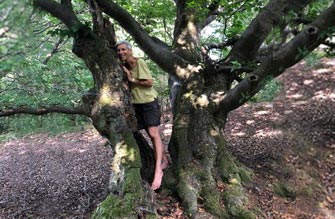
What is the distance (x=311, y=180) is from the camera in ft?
19.0

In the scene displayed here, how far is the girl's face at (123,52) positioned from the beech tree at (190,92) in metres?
0.10

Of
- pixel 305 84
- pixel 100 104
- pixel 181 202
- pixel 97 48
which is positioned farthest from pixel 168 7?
pixel 305 84

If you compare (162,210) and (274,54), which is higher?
(274,54)

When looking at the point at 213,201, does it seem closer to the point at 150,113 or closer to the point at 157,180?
the point at 157,180

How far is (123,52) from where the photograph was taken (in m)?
5.12

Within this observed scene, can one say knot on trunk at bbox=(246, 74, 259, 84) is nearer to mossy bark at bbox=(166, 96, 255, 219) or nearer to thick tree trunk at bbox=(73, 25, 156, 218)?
mossy bark at bbox=(166, 96, 255, 219)

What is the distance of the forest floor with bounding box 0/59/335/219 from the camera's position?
546 cm

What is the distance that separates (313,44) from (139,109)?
2.24 metres

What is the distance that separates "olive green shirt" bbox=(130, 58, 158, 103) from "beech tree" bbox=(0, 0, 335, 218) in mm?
165

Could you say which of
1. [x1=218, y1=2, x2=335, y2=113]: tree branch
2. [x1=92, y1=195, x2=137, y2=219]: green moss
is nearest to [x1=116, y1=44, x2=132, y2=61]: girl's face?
[x1=218, y1=2, x2=335, y2=113]: tree branch

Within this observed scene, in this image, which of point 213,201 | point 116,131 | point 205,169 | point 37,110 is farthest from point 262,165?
point 37,110

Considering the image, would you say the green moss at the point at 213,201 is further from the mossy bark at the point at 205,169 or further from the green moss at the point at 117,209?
the green moss at the point at 117,209

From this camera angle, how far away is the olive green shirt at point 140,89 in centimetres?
497

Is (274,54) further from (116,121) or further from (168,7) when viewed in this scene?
(168,7)
